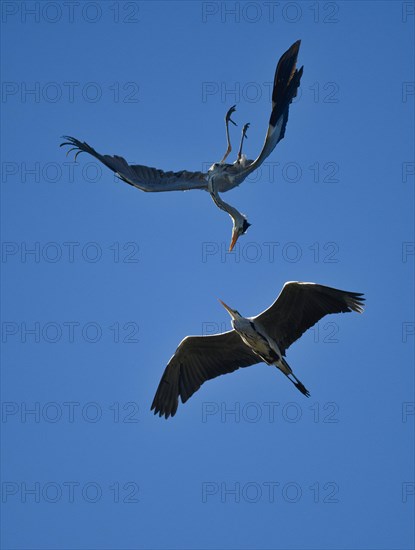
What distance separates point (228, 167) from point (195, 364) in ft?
10.4

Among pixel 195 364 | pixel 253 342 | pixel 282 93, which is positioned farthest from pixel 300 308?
pixel 282 93

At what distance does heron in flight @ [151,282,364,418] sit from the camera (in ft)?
63.5

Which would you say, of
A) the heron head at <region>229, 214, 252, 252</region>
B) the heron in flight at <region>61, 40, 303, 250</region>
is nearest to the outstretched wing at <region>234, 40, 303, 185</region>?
the heron in flight at <region>61, 40, 303, 250</region>

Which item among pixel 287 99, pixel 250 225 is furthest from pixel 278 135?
pixel 250 225

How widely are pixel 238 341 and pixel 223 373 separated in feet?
1.94

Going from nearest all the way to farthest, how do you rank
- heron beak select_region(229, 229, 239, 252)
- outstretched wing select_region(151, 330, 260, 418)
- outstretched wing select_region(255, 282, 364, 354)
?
outstretched wing select_region(255, 282, 364, 354) < heron beak select_region(229, 229, 239, 252) < outstretched wing select_region(151, 330, 260, 418)

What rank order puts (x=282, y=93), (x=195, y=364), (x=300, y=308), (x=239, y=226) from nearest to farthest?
(x=282, y=93)
(x=300, y=308)
(x=239, y=226)
(x=195, y=364)

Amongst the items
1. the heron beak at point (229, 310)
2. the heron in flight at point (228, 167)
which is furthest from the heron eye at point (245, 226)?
the heron beak at point (229, 310)

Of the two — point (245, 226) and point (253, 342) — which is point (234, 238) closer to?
point (245, 226)

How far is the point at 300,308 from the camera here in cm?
1975

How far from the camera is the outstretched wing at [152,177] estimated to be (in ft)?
66.0

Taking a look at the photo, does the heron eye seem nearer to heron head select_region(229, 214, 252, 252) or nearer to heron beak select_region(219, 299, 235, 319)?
heron head select_region(229, 214, 252, 252)

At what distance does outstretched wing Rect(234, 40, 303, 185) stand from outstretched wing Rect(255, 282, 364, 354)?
2.11 meters

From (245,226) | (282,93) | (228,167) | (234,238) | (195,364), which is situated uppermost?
(282,93)
